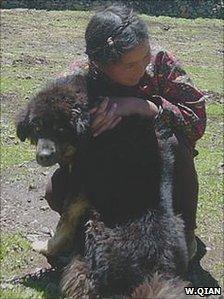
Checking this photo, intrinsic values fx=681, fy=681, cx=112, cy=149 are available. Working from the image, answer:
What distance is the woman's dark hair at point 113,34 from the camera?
346cm

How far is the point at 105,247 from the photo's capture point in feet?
11.2

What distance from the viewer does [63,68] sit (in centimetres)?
1101

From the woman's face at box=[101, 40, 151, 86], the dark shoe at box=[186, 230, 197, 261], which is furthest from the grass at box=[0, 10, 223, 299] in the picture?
the woman's face at box=[101, 40, 151, 86]

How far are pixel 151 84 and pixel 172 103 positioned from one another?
17 cm

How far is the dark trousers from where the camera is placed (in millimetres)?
3912

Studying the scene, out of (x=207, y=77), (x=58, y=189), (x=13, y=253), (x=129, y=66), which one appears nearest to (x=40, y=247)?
(x=13, y=253)

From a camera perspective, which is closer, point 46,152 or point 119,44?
point 46,152

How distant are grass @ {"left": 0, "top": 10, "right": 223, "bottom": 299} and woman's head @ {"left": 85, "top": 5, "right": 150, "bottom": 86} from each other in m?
1.29

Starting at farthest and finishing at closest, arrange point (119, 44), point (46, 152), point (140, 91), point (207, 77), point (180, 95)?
point (207, 77), point (180, 95), point (140, 91), point (119, 44), point (46, 152)

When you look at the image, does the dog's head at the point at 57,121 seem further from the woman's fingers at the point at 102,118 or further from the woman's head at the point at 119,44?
the woman's head at the point at 119,44

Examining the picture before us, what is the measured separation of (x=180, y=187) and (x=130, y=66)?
93 cm

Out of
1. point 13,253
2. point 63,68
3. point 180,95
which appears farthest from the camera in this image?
point 63,68

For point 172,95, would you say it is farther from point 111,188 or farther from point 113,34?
point 111,188

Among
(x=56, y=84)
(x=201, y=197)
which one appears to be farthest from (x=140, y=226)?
(x=201, y=197)
